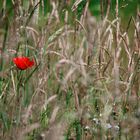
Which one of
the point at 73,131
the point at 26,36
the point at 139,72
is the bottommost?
the point at 73,131

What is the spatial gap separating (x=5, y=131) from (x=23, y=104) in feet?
0.43

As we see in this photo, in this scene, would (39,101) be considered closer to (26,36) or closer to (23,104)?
(23,104)

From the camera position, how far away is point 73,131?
2.82 meters

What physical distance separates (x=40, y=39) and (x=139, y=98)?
553mm

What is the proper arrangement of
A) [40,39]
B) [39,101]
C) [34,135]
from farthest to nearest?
[40,39]
[39,101]
[34,135]

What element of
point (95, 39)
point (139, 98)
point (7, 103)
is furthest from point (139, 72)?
point (7, 103)

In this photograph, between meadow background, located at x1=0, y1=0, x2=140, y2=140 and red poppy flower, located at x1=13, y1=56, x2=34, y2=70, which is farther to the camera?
red poppy flower, located at x1=13, y1=56, x2=34, y2=70

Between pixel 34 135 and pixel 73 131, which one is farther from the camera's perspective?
pixel 73 131

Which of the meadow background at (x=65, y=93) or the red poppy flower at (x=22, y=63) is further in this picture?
the red poppy flower at (x=22, y=63)

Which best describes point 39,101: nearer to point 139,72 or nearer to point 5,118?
point 5,118

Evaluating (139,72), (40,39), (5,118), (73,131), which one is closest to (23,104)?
(5,118)

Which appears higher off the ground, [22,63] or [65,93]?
[22,63]

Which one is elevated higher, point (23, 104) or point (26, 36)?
point (26, 36)

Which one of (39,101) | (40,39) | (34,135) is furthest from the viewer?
(40,39)
